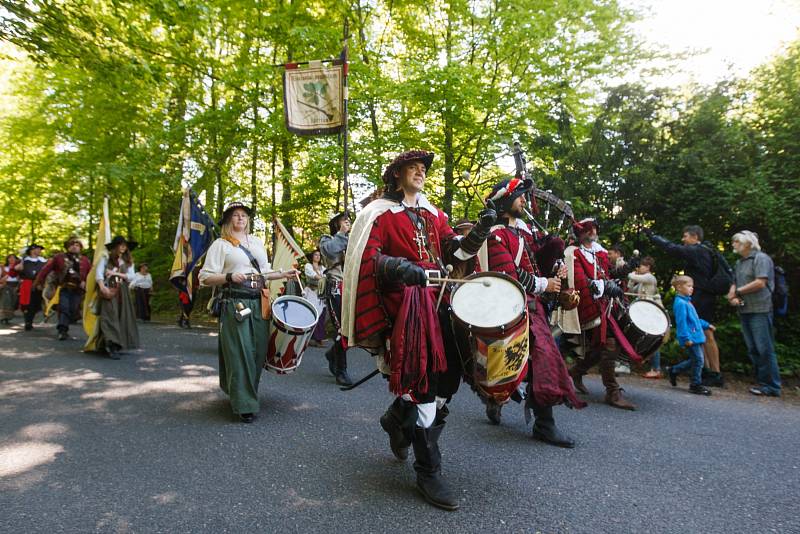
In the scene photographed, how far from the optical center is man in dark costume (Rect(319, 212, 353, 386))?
20.6 ft

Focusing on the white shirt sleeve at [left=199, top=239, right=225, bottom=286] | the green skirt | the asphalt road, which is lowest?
the asphalt road

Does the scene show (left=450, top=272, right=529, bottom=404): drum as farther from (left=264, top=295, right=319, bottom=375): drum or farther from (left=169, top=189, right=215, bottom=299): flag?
(left=169, top=189, right=215, bottom=299): flag

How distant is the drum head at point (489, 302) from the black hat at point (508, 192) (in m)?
1.09

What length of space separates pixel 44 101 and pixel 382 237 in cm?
1784

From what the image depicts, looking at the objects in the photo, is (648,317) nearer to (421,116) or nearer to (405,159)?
(405,159)

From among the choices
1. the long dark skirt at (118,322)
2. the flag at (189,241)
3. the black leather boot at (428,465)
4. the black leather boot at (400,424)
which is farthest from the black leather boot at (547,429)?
the long dark skirt at (118,322)

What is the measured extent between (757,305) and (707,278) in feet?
2.58

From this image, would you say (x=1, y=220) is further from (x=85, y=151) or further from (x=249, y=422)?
(x=249, y=422)

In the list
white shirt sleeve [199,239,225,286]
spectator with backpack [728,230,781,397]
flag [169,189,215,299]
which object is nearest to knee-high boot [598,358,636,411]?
spectator with backpack [728,230,781,397]

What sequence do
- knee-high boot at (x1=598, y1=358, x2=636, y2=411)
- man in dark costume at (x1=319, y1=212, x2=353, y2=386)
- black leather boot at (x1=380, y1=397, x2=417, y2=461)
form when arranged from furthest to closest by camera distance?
man in dark costume at (x1=319, y1=212, x2=353, y2=386) < knee-high boot at (x1=598, y1=358, x2=636, y2=411) < black leather boot at (x1=380, y1=397, x2=417, y2=461)

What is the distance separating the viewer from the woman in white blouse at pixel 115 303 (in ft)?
25.4

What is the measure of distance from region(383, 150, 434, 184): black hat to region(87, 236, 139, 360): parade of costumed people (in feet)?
20.7

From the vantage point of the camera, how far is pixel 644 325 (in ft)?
17.5

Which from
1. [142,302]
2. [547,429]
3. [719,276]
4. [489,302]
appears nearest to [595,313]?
[547,429]
